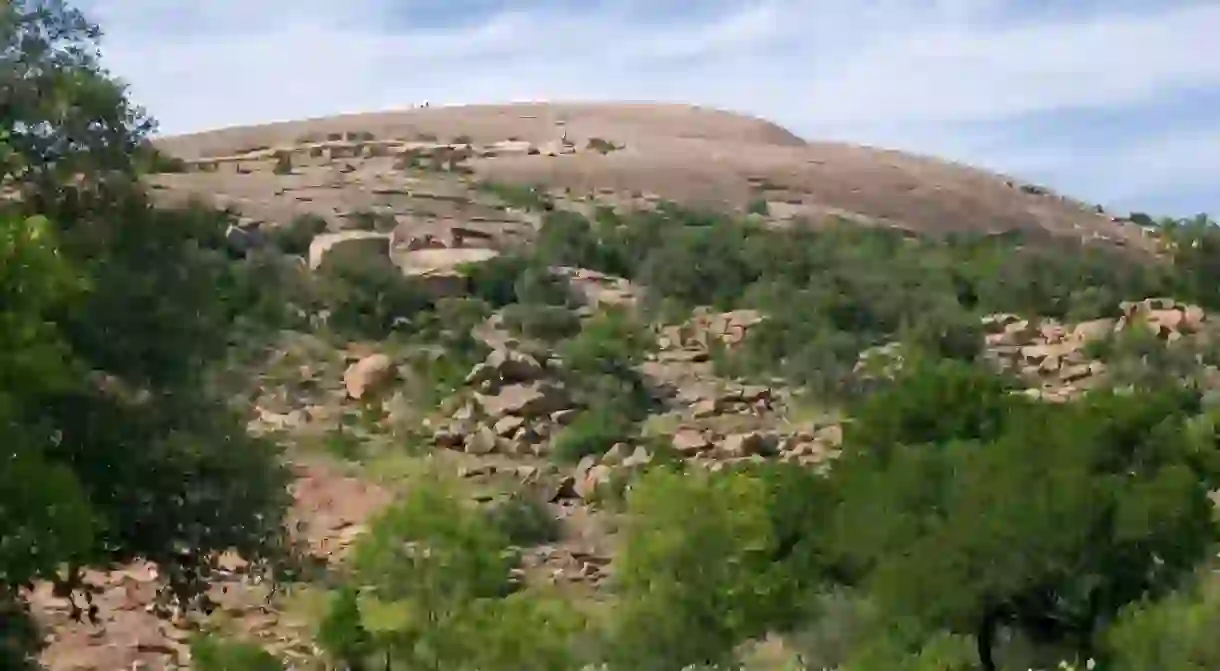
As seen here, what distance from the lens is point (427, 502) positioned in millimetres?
19500

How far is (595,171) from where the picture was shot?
200 feet

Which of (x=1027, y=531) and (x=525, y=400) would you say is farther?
(x=525, y=400)

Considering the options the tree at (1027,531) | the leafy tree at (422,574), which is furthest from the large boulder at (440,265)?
the leafy tree at (422,574)

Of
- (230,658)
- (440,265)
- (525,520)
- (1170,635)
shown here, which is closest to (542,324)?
(440,265)

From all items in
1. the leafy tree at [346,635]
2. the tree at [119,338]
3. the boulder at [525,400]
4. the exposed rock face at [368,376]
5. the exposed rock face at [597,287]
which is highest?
the tree at [119,338]

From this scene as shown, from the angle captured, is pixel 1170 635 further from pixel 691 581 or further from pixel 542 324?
pixel 542 324

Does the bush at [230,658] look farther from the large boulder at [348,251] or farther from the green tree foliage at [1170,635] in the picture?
the large boulder at [348,251]

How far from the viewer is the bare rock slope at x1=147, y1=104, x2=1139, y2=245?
5116 centimetres

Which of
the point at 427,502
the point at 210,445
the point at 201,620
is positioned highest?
the point at 210,445

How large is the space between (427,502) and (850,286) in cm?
2618

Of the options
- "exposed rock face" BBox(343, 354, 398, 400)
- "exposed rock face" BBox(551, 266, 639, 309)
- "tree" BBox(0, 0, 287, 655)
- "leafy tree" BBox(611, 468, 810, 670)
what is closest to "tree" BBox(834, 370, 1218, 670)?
"leafy tree" BBox(611, 468, 810, 670)

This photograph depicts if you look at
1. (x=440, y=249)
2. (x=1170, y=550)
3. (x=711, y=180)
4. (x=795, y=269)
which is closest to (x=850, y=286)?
(x=795, y=269)

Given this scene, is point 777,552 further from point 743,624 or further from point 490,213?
point 490,213

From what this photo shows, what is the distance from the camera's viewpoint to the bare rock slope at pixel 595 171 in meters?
51.2
